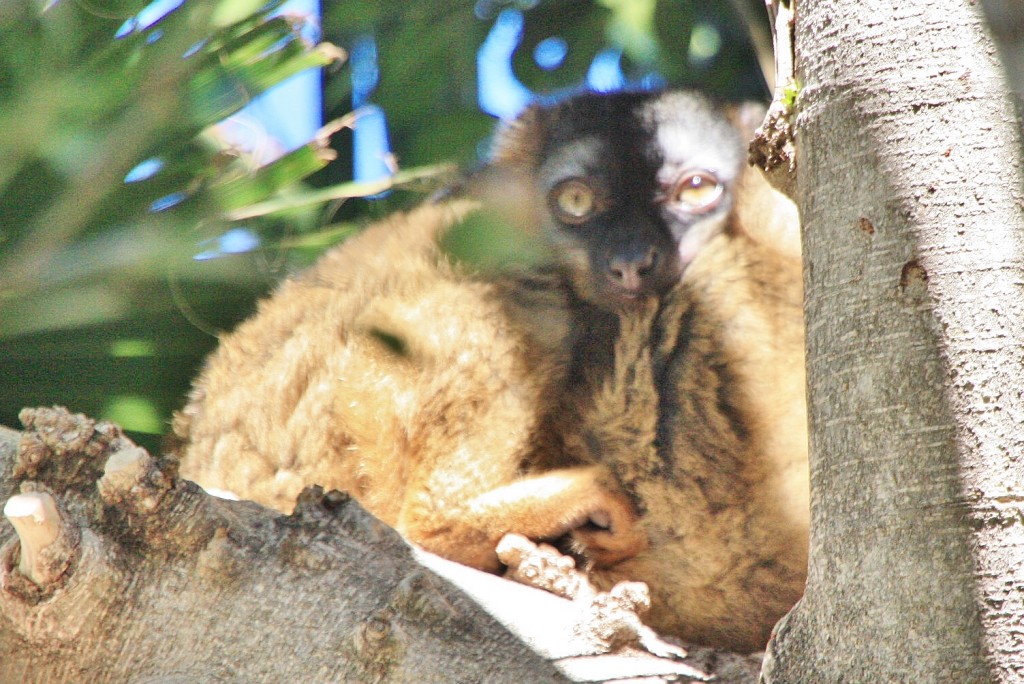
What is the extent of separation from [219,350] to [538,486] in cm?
107

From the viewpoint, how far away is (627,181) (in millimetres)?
2682

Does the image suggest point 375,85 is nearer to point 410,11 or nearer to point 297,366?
point 410,11

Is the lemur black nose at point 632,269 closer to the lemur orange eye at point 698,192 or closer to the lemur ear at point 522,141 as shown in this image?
the lemur orange eye at point 698,192

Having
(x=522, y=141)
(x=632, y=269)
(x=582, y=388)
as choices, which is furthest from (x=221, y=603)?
(x=522, y=141)

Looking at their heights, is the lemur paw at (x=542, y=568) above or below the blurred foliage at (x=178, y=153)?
below

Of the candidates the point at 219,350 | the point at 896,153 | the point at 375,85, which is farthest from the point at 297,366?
the point at 896,153

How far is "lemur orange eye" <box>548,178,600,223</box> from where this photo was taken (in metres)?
2.68

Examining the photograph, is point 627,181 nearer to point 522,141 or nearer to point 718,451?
point 522,141

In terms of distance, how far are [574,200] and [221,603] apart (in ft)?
4.88

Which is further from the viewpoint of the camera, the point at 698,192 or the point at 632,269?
the point at 698,192

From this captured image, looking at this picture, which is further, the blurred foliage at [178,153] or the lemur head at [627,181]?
the lemur head at [627,181]

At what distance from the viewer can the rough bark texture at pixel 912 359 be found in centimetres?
116

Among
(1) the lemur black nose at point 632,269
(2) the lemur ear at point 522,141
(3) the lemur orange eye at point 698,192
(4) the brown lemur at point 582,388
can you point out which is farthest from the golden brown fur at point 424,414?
(2) the lemur ear at point 522,141

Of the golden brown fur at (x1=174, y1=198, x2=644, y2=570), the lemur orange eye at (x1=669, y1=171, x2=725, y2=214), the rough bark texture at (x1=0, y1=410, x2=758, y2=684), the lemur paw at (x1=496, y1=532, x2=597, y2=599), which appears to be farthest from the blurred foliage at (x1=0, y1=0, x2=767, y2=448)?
the lemur paw at (x1=496, y1=532, x2=597, y2=599)
